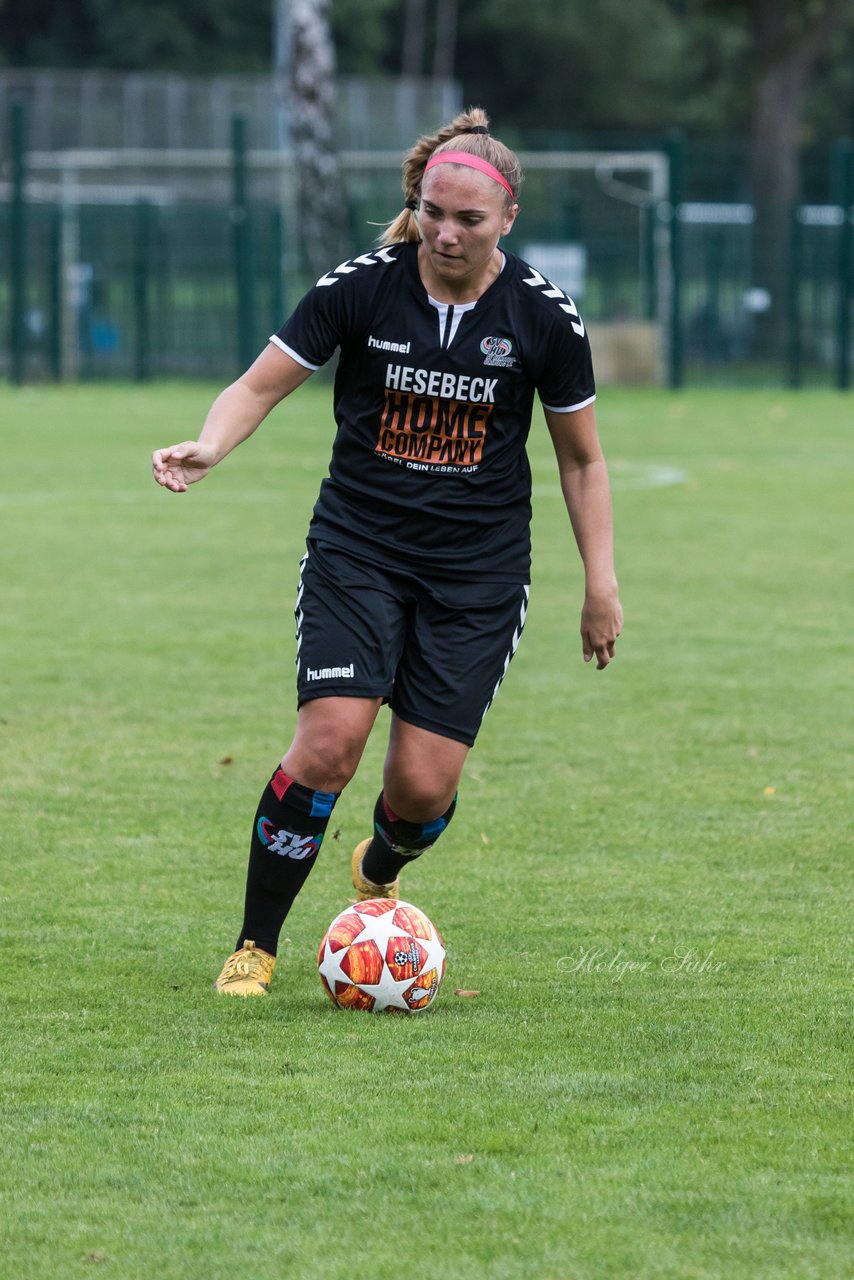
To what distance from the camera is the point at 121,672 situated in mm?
9586

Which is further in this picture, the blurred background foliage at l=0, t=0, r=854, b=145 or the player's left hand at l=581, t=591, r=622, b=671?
the blurred background foliage at l=0, t=0, r=854, b=145

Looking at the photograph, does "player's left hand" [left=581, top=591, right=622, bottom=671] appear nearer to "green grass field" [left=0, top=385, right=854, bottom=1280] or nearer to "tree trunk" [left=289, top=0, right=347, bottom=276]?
"green grass field" [left=0, top=385, right=854, bottom=1280]

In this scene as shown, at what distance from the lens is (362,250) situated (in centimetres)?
3017

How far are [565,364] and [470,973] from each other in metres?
1.53

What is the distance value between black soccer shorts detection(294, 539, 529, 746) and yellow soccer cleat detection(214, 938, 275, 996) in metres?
0.63

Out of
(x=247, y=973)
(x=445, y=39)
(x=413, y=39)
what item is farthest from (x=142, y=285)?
(x=413, y=39)

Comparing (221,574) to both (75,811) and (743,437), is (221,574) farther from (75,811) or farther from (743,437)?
(743,437)

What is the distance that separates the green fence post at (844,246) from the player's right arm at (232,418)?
2560 centimetres

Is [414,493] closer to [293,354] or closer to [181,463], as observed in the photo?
[293,354]

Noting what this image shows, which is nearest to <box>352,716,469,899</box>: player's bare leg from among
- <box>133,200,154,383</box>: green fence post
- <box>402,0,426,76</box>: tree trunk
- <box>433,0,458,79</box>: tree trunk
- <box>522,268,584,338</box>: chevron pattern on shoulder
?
<box>522,268,584,338</box>: chevron pattern on shoulder

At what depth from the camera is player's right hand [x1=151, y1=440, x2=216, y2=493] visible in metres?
4.74

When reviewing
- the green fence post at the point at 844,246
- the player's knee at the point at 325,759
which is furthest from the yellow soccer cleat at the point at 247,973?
the green fence post at the point at 844,246

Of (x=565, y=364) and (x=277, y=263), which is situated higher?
(x=565, y=364)

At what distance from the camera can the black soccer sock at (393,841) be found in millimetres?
5422
